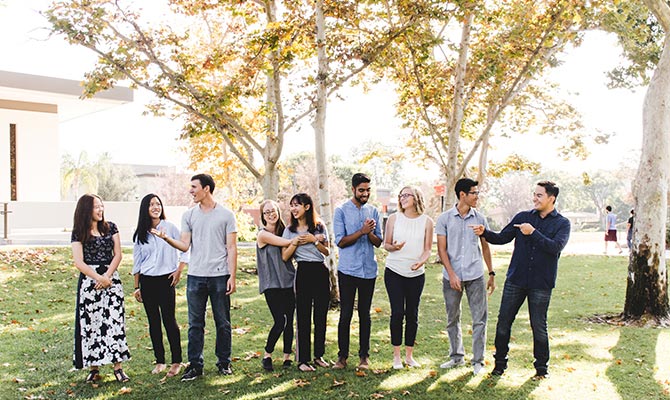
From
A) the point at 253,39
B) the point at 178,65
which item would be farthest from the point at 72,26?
the point at 253,39

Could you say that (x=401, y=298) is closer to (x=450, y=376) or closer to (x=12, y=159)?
(x=450, y=376)

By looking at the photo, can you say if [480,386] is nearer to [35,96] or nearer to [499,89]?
[499,89]

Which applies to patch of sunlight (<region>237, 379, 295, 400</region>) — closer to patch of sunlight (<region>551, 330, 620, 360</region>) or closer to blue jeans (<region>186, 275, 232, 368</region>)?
blue jeans (<region>186, 275, 232, 368</region>)

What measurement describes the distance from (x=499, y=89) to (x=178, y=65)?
8131mm

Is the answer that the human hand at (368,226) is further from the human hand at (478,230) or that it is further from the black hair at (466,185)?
the human hand at (478,230)

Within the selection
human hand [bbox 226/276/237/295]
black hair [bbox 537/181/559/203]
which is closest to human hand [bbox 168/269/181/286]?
human hand [bbox 226/276/237/295]

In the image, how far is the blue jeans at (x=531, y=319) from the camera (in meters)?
6.26

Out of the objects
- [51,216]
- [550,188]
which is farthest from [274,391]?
[51,216]

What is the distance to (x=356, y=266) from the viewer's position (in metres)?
6.57

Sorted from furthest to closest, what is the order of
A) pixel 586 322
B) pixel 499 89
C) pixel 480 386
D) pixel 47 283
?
pixel 499 89 < pixel 47 283 < pixel 586 322 < pixel 480 386

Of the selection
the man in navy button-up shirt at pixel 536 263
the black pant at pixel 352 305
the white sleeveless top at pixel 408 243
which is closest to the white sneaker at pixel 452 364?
the man in navy button-up shirt at pixel 536 263

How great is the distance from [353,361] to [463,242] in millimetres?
1755

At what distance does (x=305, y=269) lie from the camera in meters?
6.50

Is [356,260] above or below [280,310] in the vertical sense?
above
